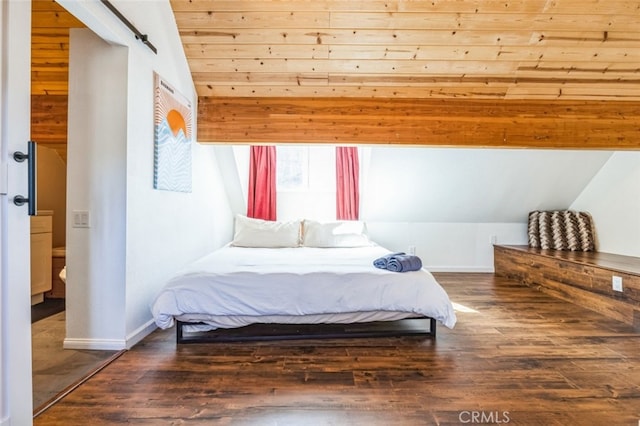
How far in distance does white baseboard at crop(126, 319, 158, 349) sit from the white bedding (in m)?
0.22

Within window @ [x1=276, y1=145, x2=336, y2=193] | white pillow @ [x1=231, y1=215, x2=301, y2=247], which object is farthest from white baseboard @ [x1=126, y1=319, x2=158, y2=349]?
window @ [x1=276, y1=145, x2=336, y2=193]

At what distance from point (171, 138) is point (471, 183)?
11.0 ft

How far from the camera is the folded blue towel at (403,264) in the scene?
2367 millimetres

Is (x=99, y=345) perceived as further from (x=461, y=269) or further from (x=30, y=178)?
(x=461, y=269)

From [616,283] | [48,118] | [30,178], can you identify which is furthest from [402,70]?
[48,118]

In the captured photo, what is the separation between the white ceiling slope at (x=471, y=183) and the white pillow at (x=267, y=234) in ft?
3.58

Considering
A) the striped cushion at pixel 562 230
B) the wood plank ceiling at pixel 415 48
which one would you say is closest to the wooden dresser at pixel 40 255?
the wood plank ceiling at pixel 415 48

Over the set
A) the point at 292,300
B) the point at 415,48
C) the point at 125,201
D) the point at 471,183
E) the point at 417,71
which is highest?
the point at 415,48

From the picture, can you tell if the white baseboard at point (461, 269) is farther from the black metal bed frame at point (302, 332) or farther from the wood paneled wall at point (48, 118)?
the wood paneled wall at point (48, 118)

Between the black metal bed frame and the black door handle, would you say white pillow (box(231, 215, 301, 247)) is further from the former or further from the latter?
the black door handle

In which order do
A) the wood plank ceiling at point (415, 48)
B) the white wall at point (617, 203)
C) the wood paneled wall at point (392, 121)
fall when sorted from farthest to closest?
the white wall at point (617, 203)
the wood paneled wall at point (392, 121)
the wood plank ceiling at point (415, 48)

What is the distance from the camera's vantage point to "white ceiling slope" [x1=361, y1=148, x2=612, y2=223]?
3.73 meters

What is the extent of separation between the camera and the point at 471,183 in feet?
13.2

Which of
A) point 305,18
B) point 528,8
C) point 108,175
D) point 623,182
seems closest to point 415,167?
point 528,8
